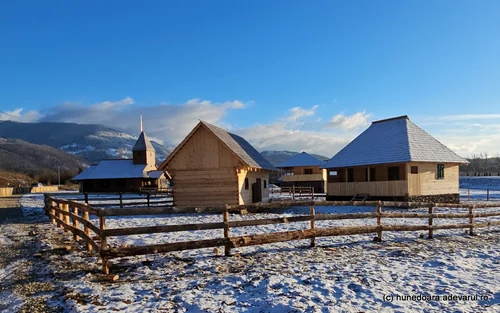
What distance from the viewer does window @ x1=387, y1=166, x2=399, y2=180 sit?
92.6 ft

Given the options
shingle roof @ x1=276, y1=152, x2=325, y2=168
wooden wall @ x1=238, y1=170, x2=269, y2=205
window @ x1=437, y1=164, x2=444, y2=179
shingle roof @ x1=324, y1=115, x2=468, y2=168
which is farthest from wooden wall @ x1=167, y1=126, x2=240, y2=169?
shingle roof @ x1=276, y1=152, x2=325, y2=168

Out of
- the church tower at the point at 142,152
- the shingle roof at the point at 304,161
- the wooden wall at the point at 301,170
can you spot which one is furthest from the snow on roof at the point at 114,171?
the wooden wall at the point at 301,170

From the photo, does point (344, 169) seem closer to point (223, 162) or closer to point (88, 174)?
point (223, 162)

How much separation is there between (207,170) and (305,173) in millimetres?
35099

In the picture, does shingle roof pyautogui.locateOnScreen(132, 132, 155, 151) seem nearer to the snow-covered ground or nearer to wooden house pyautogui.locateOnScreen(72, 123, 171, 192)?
wooden house pyautogui.locateOnScreen(72, 123, 171, 192)

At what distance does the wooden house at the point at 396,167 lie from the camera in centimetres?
2723

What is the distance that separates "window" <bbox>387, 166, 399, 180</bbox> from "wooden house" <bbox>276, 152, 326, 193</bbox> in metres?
25.8

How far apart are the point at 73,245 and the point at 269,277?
7557 millimetres

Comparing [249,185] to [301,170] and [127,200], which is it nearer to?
[127,200]

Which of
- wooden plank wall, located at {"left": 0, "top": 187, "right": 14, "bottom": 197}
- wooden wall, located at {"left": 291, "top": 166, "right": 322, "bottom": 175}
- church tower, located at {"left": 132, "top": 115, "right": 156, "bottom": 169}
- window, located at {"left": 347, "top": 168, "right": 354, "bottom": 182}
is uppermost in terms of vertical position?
church tower, located at {"left": 132, "top": 115, "right": 156, "bottom": 169}

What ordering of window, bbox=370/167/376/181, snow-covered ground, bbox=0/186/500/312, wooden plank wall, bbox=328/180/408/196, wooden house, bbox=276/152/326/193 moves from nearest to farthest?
snow-covered ground, bbox=0/186/500/312
wooden plank wall, bbox=328/180/408/196
window, bbox=370/167/376/181
wooden house, bbox=276/152/326/193

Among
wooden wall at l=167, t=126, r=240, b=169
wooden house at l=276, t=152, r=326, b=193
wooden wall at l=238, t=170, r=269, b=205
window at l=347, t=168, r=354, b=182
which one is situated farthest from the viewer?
wooden house at l=276, t=152, r=326, b=193

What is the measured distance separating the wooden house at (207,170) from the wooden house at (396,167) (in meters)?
10.00

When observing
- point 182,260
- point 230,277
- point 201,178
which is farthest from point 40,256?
point 201,178
